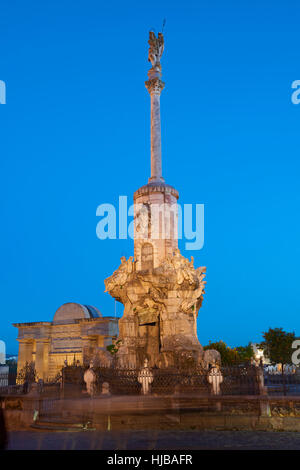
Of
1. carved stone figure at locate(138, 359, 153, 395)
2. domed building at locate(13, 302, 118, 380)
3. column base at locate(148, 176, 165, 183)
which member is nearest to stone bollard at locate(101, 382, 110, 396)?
carved stone figure at locate(138, 359, 153, 395)

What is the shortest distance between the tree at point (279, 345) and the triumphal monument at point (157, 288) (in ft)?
68.8

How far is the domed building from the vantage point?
39.0 m

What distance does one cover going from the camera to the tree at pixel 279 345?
44.2 metres

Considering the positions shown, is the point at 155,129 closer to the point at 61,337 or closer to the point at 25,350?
the point at 61,337

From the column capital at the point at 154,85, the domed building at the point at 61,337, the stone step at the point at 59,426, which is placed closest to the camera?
the stone step at the point at 59,426

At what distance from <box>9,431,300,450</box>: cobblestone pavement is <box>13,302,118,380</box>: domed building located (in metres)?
26.3

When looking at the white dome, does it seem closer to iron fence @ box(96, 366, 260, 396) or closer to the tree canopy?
the tree canopy

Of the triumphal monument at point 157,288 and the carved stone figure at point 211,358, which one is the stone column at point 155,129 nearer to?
the triumphal monument at point 157,288

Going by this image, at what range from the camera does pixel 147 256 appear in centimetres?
2667

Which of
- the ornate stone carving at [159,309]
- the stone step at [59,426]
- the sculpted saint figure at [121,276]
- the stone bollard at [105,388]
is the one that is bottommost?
the stone step at [59,426]

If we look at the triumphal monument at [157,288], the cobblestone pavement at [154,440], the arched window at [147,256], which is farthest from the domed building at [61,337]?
the cobblestone pavement at [154,440]

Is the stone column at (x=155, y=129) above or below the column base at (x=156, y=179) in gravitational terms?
above
